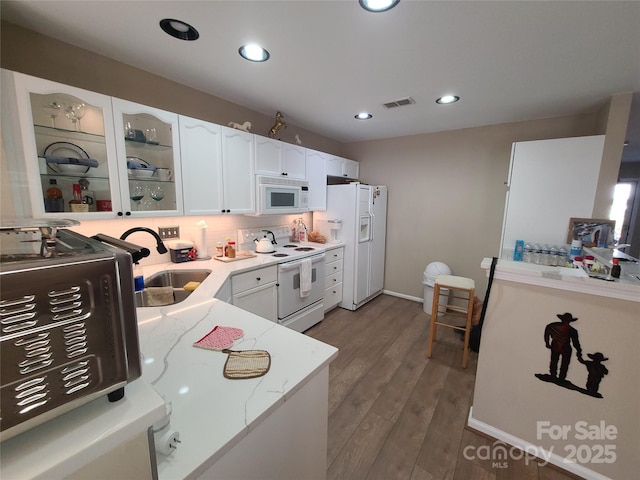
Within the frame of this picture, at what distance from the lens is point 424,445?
1.66m

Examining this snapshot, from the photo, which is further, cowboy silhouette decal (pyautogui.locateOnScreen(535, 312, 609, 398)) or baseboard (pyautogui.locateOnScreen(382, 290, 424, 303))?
baseboard (pyautogui.locateOnScreen(382, 290, 424, 303))

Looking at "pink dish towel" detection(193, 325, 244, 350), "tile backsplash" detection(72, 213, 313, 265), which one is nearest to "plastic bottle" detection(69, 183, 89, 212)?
"tile backsplash" detection(72, 213, 313, 265)

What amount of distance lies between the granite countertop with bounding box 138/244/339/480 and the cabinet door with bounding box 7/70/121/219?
2.80ft

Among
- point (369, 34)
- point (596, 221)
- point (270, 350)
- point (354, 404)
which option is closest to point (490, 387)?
point (354, 404)

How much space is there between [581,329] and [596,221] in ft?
4.45

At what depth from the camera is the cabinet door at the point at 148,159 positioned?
1.74 meters

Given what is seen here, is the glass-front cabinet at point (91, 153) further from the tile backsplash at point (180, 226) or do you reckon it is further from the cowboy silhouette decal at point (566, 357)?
the cowboy silhouette decal at point (566, 357)

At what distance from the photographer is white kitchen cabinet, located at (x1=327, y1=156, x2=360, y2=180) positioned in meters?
3.61

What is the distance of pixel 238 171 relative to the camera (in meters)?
2.45

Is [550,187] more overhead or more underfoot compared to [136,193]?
more overhead

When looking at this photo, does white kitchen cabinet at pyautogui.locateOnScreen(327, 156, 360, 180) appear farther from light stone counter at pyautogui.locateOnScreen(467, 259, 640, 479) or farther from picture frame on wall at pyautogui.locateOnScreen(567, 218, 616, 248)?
picture frame on wall at pyautogui.locateOnScreen(567, 218, 616, 248)

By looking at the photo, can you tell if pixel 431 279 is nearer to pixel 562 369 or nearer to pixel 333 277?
pixel 333 277

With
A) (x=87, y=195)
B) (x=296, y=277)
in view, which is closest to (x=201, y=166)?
(x=87, y=195)

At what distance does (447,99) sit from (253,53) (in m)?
1.74
